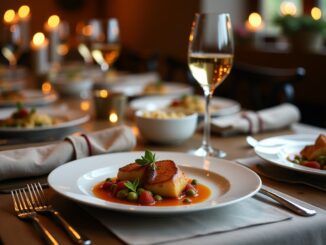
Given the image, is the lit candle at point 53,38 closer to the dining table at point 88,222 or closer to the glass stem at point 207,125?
the glass stem at point 207,125

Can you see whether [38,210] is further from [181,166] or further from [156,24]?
[156,24]

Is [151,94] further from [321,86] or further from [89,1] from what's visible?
[89,1]

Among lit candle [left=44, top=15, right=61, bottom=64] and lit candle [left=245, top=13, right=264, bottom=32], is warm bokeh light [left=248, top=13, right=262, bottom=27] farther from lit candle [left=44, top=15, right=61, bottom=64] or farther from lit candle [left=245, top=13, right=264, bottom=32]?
lit candle [left=44, top=15, right=61, bottom=64]

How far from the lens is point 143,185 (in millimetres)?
905

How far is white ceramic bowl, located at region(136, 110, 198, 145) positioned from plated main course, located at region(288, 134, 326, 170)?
33 cm

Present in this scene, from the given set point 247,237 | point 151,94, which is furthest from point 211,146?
point 151,94

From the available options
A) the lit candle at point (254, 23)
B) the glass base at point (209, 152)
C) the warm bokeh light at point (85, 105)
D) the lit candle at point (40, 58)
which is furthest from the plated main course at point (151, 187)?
the lit candle at point (254, 23)

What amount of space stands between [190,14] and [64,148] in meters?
4.76

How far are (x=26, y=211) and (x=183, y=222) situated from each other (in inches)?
→ 11.1

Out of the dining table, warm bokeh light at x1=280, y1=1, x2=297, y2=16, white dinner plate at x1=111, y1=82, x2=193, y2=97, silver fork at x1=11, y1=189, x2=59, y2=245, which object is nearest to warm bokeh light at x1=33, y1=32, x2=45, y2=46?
white dinner plate at x1=111, y1=82, x2=193, y2=97

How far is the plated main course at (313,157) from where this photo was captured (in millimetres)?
1118

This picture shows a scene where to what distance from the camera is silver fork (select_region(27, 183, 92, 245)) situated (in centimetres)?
75

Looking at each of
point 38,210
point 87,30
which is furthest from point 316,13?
point 38,210

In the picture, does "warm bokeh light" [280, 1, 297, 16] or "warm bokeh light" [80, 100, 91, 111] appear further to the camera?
"warm bokeh light" [280, 1, 297, 16]
